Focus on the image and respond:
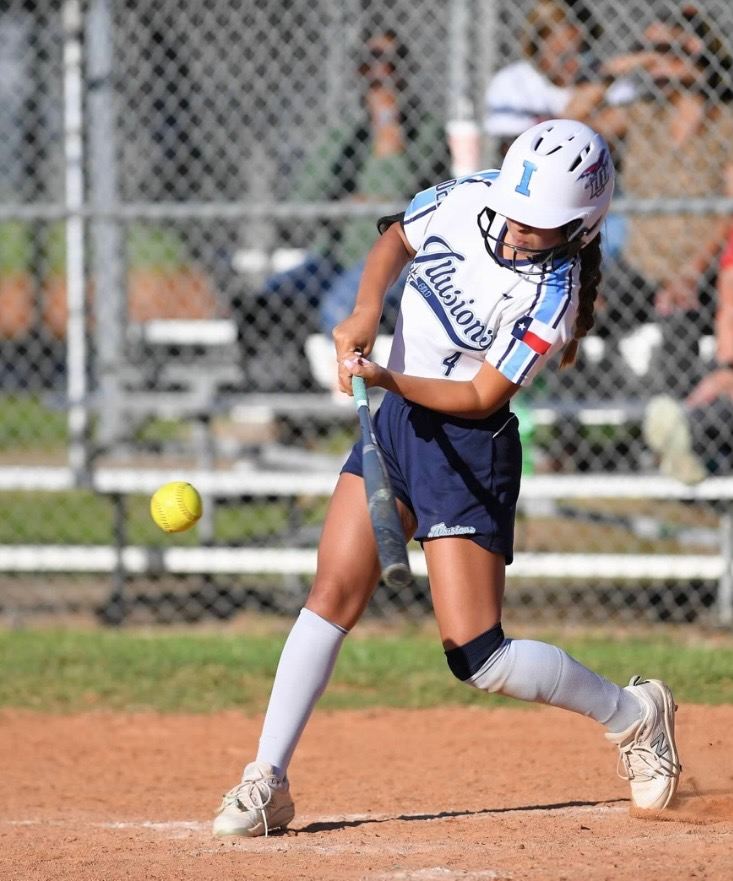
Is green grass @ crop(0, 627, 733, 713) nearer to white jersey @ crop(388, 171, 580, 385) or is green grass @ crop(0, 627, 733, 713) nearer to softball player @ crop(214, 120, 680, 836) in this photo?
softball player @ crop(214, 120, 680, 836)

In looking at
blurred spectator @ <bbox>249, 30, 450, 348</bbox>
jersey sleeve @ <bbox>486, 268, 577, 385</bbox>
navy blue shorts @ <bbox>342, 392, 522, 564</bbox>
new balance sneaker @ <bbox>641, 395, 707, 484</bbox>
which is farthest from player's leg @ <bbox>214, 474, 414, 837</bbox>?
blurred spectator @ <bbox>249, 30, 450, 348</bbox>

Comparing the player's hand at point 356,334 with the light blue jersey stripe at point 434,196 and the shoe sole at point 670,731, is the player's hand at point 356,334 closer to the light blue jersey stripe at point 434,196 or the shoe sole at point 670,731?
the light blue jersey stripe at point 434,196

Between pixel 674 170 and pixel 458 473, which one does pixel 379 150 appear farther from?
pixel 458 473

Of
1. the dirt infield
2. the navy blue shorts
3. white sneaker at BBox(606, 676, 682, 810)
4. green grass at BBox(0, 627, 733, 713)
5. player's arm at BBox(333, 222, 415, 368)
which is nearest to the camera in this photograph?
the dirt infield

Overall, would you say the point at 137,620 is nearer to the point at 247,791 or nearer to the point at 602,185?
the point at 247,791

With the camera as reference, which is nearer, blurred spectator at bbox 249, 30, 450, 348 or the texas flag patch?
the texas flag patch

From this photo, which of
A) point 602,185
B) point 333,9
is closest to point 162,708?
point 602,185

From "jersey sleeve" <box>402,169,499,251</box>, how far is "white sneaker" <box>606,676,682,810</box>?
4.42 feet

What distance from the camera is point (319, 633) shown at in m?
3.75

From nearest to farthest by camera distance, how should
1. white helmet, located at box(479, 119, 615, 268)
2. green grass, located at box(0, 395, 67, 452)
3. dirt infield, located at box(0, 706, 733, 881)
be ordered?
dirt infield, located at box(0, 706, 733, 881), white helmet, located at box(479, 119, 615, 268), green grass, located at box(0, 395, 67, 452)

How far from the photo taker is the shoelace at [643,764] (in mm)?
3826

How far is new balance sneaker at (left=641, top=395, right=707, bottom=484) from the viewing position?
20.8 feet

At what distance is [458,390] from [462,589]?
1.68ft

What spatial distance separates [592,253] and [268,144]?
220 inches
